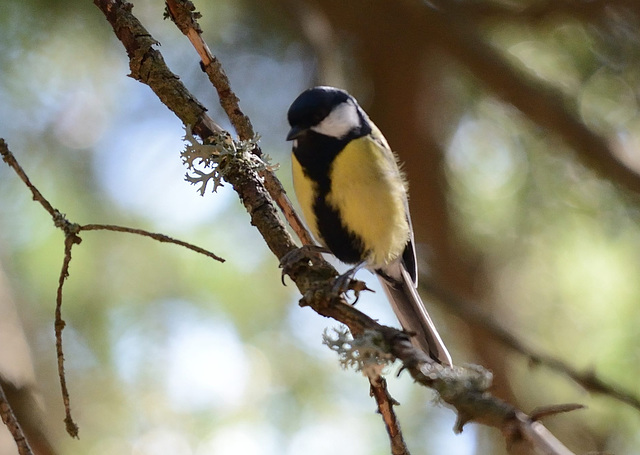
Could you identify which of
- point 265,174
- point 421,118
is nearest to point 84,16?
point 421,118

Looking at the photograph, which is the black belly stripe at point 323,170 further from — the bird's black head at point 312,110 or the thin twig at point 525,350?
the thin twig at point 525,350

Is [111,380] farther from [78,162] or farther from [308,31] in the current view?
[308,31]

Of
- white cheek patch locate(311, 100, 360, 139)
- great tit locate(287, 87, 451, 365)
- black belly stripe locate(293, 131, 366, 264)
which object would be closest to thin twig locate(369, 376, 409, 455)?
great tit locate(287, 87, 451, 365)

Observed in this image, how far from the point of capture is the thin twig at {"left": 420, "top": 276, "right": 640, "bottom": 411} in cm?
155

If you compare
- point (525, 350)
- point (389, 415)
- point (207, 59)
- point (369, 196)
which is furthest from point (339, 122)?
point (389, 415)

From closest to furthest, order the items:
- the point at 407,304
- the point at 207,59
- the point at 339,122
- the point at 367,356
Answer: the point at 367,356 → the point at 207,59 → the point at 339,122 → the point at 407,304

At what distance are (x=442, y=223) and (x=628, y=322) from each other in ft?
2.56

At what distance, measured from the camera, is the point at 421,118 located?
282 centimetres

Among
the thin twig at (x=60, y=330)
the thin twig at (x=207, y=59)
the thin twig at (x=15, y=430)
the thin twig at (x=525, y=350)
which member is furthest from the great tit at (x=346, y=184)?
the thin twig at (x=15, y=430)

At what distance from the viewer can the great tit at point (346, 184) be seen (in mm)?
1841

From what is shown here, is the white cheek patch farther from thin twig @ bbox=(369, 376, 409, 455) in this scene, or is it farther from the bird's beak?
thin twig @ bbox=(369, 376, 409, 455)

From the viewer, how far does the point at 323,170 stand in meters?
1.86

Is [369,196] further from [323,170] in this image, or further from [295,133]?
[295,133]

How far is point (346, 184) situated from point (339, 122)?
0.21 metres
